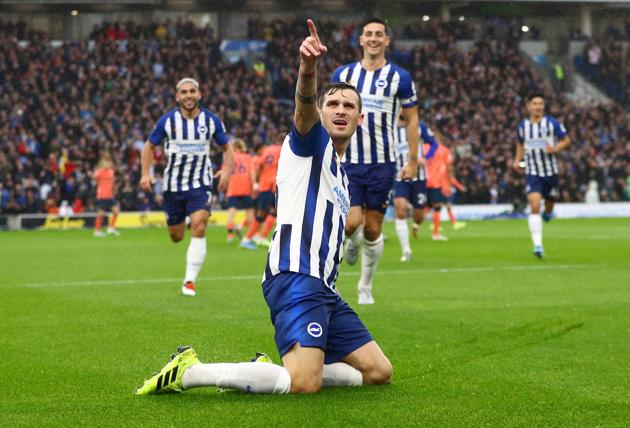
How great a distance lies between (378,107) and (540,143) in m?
7.14

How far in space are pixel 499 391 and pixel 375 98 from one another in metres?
5.04

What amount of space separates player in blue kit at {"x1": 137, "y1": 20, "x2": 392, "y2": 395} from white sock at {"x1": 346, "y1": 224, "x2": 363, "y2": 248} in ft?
13.3

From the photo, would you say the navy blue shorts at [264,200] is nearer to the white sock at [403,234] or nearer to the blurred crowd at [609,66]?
the white sock at [403,234]

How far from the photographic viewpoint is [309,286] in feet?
18.4

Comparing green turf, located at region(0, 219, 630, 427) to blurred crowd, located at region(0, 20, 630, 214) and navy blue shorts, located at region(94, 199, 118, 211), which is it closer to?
navy blue shorts, located at region(94, 199, 118, 211)

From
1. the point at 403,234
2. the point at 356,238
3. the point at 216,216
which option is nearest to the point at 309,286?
the point at 356,238

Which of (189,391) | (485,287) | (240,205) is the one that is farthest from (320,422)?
(240,205)

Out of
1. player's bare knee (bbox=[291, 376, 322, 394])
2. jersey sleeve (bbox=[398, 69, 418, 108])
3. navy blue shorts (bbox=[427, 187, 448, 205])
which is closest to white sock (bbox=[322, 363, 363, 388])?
player's bare knee (bbox=[291, 376, 322, 394])

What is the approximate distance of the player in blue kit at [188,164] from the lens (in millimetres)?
11656

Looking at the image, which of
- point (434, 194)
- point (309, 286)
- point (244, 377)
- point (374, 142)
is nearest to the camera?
point (244, 377)

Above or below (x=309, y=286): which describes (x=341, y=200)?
above

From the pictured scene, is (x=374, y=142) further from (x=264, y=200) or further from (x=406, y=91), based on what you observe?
(x=264, y=200)

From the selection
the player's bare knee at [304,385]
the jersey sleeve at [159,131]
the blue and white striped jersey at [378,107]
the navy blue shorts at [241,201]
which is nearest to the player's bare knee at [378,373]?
the player's bare knee at [304,385]

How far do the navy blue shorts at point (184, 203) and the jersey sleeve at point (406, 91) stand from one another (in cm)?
274
